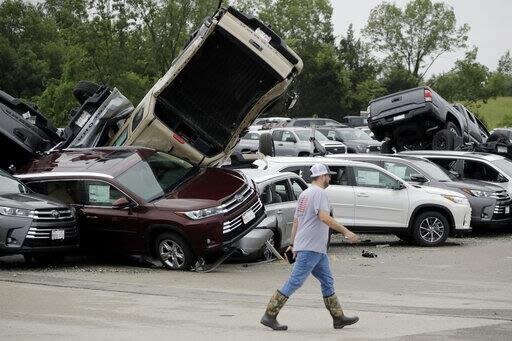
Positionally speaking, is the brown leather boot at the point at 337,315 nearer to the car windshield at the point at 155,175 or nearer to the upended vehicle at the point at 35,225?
the car windshield at the point at 155,175

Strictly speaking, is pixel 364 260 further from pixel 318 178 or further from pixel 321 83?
pixel 321 83

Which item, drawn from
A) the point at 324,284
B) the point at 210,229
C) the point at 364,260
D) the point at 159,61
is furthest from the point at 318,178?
the point at 159,61

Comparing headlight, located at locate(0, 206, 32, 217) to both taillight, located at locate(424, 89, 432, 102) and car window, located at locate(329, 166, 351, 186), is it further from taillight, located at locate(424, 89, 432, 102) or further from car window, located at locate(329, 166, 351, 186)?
taillight, located at locate(424, 89, 432, 102)

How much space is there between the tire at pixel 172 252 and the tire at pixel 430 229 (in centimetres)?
636

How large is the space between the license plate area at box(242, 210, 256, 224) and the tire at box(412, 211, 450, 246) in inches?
215

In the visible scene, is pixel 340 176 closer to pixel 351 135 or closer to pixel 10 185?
pixel 10 185

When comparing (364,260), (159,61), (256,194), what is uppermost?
(159,61)

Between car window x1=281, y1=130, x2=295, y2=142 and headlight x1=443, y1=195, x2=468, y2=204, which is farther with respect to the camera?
car window x1=281, y1=130, x2=295, y2=142

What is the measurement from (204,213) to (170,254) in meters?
0.87

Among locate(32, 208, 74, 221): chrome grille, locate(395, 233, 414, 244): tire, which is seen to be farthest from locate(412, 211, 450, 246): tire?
locate(32, 208, 74, 221): chrome grille

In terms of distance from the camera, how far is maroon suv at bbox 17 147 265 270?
15.4m

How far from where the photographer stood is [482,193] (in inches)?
866

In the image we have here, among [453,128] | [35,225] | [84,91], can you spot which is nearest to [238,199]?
[35,225]

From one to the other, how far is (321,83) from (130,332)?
74.4 meters
